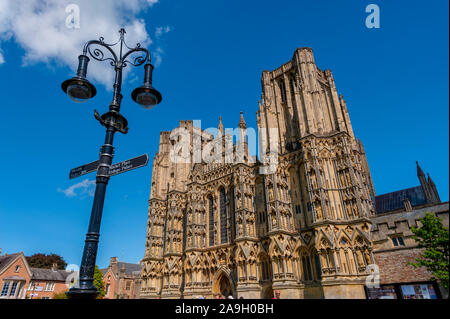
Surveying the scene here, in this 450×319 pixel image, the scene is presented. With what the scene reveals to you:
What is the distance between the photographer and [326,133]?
30.4 meters

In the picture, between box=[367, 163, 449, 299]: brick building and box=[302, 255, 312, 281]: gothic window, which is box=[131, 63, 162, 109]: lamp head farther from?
box=[302, 255, 312, 281]: gothic window

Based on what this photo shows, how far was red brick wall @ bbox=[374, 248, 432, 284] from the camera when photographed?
16906 mm

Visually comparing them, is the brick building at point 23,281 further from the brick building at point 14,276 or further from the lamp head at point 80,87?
the lamp head at point 80,87

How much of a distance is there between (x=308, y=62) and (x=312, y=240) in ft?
72.0

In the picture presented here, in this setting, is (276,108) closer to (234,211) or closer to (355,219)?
(234,211)

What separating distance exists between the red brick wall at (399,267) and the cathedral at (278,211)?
9.35ft

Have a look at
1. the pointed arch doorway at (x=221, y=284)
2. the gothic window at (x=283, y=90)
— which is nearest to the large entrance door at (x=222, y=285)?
the pointed arch doorway at (x=221, y=284)

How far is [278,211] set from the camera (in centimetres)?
2908

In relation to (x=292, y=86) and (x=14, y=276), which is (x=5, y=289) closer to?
(x=14, y=276)

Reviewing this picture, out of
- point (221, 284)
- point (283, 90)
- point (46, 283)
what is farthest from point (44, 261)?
point (283, 90)

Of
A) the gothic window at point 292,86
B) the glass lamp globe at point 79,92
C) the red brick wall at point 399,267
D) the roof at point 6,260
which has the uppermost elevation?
the gothic window at point 292,86

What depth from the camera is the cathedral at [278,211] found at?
25.2 metres

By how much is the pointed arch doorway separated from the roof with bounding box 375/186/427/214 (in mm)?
24018
